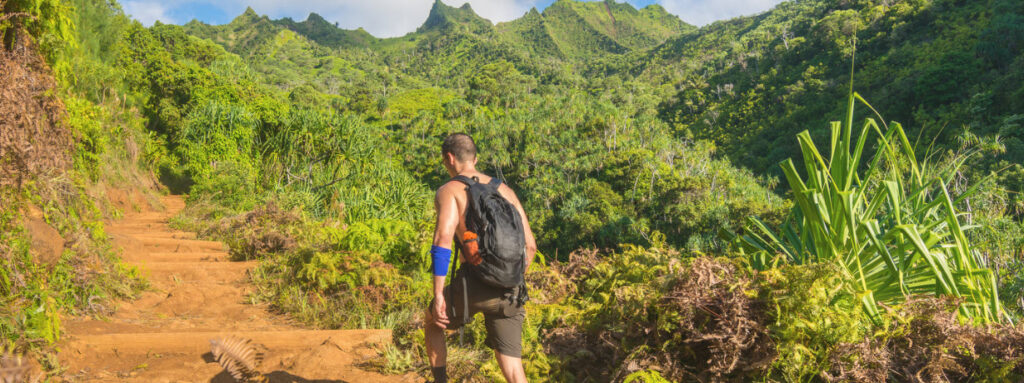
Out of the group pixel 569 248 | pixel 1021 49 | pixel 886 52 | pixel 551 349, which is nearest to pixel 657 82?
pixel 886 52

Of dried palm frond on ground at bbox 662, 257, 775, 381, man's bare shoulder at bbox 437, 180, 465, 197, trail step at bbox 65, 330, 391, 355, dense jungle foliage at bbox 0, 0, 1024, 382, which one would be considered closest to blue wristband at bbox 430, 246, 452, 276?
man's bare shoulder at bbox 437, 180, 465, 197

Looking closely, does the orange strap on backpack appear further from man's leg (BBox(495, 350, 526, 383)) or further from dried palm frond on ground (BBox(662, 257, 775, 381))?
dried palm frond on ground (BBox(662, 257, 775, 381))

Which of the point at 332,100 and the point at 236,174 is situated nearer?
the point at 236,174

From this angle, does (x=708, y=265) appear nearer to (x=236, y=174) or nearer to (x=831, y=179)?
(x=831, y=179)

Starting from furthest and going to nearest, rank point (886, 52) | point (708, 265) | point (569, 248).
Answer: point (886, 52)
point (569, 248)
point (708, 265)

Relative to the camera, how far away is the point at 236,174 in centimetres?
1047

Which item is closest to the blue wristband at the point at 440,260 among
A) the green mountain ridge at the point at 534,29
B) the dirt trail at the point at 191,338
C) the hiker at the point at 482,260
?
the hiker at the point at 482,260

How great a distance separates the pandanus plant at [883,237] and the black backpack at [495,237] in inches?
45.8

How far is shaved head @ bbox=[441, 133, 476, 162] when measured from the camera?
236 cm

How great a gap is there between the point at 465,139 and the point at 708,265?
1.22m

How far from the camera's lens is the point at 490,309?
88.7 inches

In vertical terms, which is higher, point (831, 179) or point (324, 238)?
point (831, 179)

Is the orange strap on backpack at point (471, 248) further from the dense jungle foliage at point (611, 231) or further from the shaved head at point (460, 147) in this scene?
the dense jungle foliage at point (611, 231)

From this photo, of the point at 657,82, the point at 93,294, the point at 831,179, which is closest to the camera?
the point at 831,179
